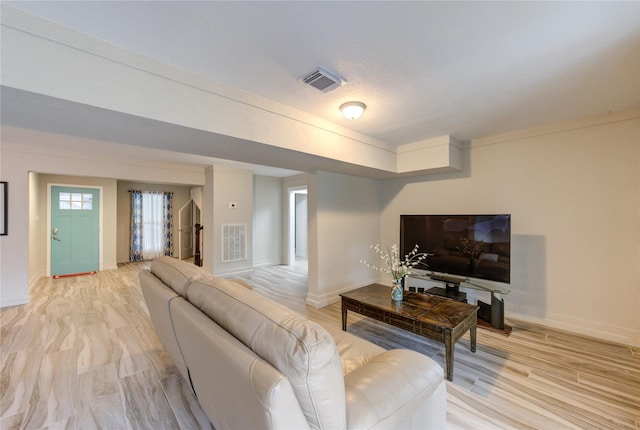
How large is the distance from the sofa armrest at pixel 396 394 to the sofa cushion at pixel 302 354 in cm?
16

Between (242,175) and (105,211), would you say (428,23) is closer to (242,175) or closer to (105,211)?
(242,175)

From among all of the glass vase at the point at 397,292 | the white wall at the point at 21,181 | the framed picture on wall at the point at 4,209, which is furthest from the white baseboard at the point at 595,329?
the framed picture on wall at the point at 4,209

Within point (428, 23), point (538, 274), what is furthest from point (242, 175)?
point (538, 274)

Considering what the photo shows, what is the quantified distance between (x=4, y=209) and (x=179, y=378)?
13.0 feet

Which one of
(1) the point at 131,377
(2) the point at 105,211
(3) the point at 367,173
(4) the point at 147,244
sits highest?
(3) the point at 367,173

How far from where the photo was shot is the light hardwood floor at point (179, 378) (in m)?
1.73

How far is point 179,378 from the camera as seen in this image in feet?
7.02

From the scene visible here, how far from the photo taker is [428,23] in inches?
58.9

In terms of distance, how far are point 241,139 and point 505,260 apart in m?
3.06

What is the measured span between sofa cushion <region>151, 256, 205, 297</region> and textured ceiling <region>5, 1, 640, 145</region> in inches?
57.0

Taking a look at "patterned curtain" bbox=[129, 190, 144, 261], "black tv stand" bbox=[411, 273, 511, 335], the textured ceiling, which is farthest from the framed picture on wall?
"black tv stand" bbox=[411, 273, 511, 335]

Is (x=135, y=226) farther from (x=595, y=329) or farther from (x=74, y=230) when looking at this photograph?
(x=595, y=329)

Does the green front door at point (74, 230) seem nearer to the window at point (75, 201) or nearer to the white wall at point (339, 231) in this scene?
the window at point (75, 201)

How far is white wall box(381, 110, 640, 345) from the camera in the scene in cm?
272
